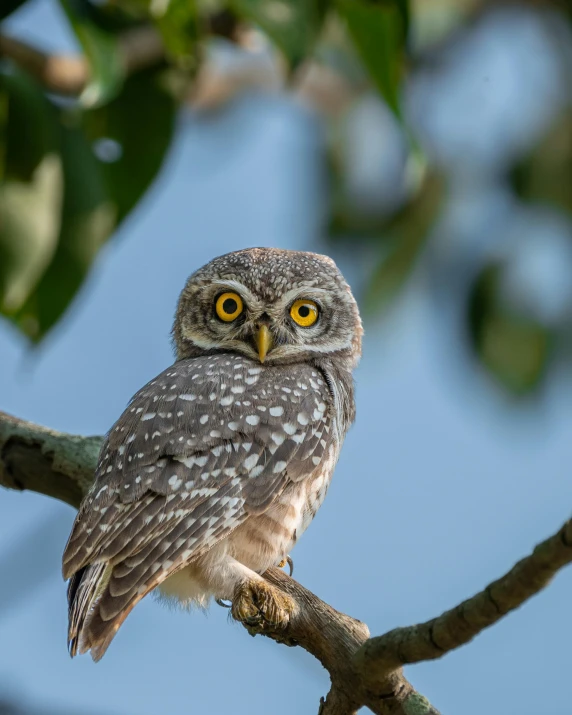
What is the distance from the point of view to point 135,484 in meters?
3.50

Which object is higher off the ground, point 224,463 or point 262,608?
point 224,463

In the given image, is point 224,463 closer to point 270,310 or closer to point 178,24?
point 270,310

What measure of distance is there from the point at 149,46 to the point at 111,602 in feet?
8.44

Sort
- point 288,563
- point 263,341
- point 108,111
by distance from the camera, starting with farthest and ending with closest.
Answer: point 108,111 → point 288,563 → point 263,341

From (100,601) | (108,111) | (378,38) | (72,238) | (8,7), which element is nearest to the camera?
(100,601)

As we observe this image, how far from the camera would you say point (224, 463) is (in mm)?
3605

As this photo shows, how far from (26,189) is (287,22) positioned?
1119 mm

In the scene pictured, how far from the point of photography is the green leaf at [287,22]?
3.53 meters

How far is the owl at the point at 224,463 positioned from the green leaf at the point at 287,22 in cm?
104

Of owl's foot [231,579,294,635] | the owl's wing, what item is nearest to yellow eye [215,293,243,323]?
the owl's wing

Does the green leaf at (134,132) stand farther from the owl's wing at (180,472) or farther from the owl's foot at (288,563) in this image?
the owl's foot at (288,563)

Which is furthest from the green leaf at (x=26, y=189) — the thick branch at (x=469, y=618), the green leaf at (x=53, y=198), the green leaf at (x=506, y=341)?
the green leaf at (x=506, y=341)

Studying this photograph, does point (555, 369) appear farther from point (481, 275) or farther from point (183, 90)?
point (183, 90)

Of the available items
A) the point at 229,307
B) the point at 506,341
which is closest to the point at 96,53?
the point at 229,307
